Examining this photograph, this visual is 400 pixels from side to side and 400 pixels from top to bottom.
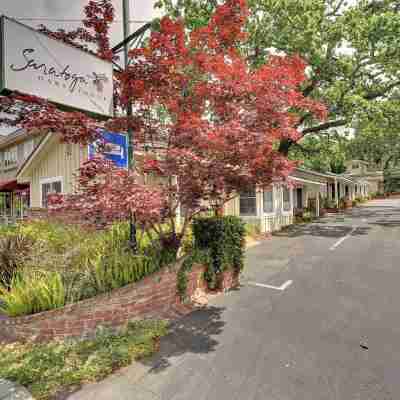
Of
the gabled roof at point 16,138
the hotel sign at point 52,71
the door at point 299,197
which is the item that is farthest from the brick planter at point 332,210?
the gabled roof at point 16,138

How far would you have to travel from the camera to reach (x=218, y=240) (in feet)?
16.6

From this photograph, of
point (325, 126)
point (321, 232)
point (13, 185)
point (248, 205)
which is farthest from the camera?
point (13, 185)

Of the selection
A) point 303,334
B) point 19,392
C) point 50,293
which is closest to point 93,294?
point 50,293

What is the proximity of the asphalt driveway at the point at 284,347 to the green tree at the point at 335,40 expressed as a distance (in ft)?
27.5

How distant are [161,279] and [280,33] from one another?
12968 millimetres

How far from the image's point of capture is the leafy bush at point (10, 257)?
186 inches

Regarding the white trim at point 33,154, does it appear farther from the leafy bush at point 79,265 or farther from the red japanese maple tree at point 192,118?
the red japanese maple tree at point 192,118

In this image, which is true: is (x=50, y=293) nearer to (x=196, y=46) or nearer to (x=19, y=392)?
(x=19, y=392)

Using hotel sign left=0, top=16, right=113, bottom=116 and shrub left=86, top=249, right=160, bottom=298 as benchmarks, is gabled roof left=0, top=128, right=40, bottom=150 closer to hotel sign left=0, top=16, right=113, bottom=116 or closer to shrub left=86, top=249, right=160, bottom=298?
hotel sign left=0, top=16, right=113, bottom=116

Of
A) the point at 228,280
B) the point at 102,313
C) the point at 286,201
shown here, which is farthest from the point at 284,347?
the point at 286,201

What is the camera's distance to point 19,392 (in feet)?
8.18

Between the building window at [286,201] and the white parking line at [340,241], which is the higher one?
the building window at [286,201]

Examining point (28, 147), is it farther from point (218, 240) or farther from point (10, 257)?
point (218, 240)

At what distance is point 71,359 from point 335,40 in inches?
591
